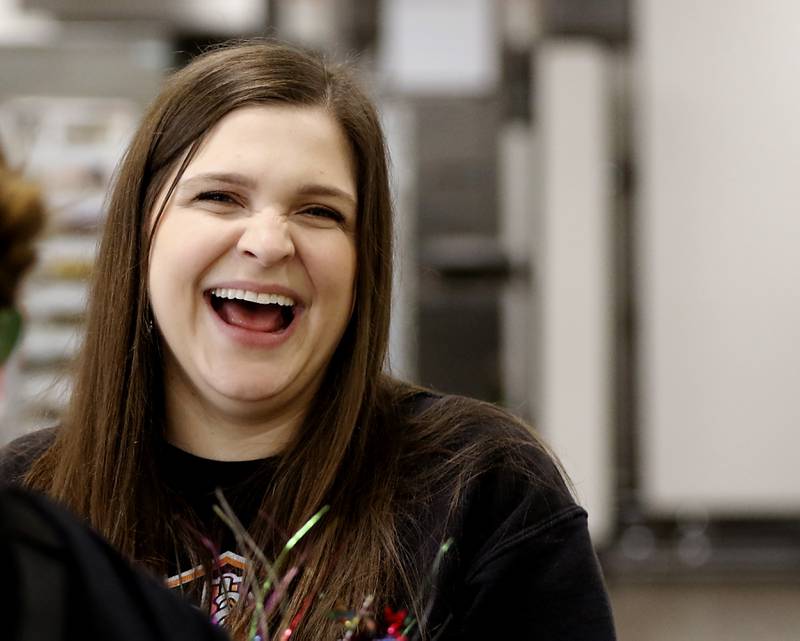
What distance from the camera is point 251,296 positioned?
3.52 ft

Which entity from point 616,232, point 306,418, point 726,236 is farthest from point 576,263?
point 306,418

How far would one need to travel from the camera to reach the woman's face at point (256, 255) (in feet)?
3.48

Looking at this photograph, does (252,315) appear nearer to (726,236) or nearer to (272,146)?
(272,146)

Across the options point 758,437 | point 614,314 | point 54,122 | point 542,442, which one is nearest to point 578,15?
point 614,314

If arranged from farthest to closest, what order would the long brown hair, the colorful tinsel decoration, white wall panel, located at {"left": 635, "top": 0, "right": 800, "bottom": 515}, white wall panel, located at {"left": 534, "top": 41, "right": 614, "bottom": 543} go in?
white wall panel, located at {"left": 635, "top": 0, "right": 800, "bottom": 515}, white wall panel, located at {"left": 534, "top": 41, "right": 614, "bottom": 543}, the long brown hair, the colorful tinsel decoration

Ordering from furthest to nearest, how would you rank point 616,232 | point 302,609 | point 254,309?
point 616,232 → point 254,309 → point 302,609

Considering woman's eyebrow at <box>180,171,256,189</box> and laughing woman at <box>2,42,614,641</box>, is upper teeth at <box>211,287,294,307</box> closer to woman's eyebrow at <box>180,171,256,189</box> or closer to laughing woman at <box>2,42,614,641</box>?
laughing woman at <box>2,42,614,641</box>

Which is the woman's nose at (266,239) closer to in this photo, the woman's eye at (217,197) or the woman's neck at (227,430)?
the woman's eye at (217,197)

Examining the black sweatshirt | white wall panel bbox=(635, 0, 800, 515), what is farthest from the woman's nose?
white wall panel bbox=(635, 0, 800, 515)

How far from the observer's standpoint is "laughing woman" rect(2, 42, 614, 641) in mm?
1060

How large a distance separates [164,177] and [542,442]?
1.65 feet

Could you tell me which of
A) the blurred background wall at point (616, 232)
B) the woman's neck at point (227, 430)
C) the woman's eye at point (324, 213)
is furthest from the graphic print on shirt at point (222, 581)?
the blurred background wall at point (616, 232)

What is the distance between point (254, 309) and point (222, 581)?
28 cm

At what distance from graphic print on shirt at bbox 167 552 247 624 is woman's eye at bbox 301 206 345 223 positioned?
0.36 m
